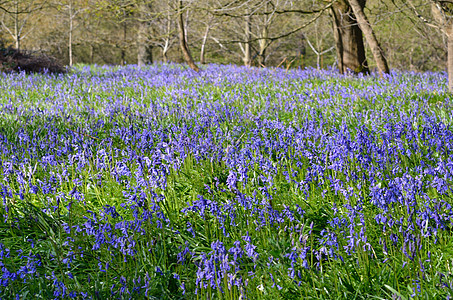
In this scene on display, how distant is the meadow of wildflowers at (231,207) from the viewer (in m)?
2.53

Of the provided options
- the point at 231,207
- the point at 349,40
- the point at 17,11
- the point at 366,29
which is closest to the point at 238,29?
the point at 17,11

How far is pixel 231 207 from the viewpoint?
310 centimetres

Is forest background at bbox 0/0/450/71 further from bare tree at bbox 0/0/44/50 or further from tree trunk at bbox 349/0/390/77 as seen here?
tree trunk at bbox 349/0/390/77

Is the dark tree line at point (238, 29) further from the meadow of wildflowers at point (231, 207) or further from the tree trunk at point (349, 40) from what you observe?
the meadow of wildflowers at point (231, 207)

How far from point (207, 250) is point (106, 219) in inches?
33.3

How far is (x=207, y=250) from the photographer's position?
3156 millimetres

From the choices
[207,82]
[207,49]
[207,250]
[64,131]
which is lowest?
[207,250]

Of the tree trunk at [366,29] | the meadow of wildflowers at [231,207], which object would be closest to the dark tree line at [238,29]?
the tree trunk at [366,29]

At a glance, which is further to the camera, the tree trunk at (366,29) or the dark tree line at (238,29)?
the dark tree line at (238,29)

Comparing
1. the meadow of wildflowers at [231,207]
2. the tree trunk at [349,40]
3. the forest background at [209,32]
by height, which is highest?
the forest background at [209,32]

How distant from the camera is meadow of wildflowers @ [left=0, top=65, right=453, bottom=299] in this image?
99.6 inches

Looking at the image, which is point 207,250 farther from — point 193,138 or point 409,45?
point 409,45

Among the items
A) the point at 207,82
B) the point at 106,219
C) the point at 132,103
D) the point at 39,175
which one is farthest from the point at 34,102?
the point at 106,219

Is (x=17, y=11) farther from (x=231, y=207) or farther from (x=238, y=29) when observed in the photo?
(x=231, y=207)
